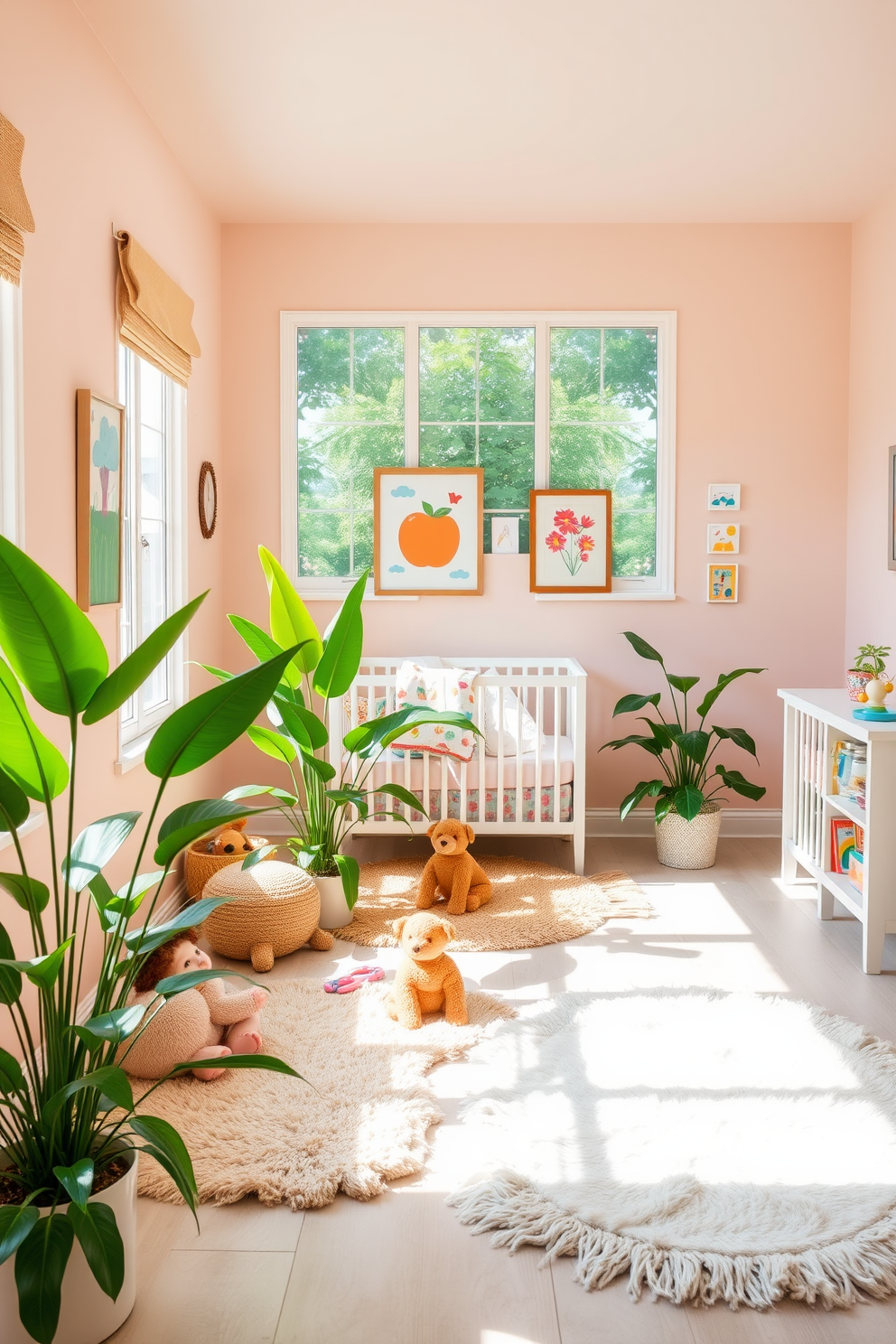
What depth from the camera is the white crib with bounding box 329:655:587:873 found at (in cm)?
381

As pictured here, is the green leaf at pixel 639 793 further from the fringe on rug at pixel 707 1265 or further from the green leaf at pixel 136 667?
the green leaf at pixel 136 667

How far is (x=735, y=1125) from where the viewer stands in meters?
2.08

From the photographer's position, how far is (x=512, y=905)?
352 centimetres

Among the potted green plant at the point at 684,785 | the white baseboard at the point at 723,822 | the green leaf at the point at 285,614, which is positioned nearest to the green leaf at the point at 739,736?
the potted green plant at the point at 684,785

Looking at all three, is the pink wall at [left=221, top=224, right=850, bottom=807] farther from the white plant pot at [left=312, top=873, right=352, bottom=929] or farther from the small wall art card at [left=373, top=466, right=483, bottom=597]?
the white plant pot at [left=312, top=873, right=352, bottom=929]

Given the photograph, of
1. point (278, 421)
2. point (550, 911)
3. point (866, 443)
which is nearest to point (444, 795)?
point (550, 911)

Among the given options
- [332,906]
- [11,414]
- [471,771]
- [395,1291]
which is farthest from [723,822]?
[11,414]

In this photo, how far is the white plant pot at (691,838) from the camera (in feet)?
13.1

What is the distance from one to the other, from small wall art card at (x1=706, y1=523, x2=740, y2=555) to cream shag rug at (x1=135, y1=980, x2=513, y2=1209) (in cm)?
244

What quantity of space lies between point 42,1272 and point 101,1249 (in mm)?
73

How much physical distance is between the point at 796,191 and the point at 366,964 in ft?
10.7

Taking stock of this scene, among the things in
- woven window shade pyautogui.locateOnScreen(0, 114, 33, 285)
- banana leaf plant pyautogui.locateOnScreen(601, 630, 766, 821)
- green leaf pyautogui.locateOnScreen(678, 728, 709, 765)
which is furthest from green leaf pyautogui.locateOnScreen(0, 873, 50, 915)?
green leaf pyautogui.locateOnScreen(678, 728, 709, 765)

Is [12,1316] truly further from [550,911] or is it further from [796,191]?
[796,191]

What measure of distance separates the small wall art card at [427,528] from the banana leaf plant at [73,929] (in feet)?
9.68
